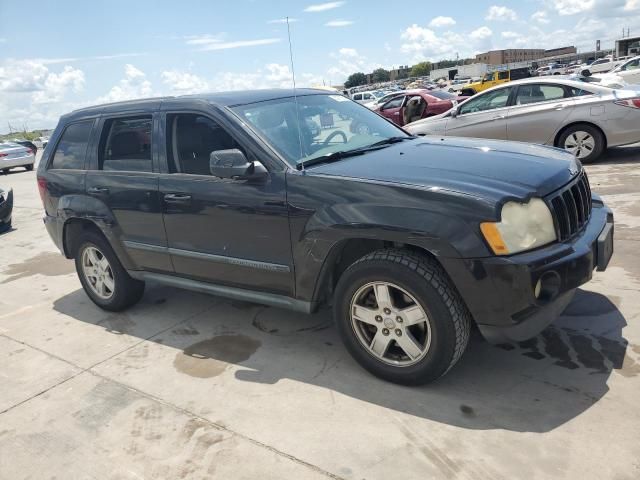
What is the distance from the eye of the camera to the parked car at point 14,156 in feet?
70.3

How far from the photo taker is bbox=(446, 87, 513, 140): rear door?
31.7 feet

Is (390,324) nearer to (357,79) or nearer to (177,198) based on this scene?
(177,198)

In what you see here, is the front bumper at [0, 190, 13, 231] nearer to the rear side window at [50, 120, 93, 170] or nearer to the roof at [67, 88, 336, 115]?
the rear side window at [50, 120, 93, 170]

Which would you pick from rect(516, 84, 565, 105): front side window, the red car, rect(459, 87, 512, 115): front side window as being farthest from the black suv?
the red car

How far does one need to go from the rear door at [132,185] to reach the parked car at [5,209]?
5.70 m

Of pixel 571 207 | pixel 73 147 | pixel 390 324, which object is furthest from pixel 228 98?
pixel 571 207

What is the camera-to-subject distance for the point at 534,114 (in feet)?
30.4

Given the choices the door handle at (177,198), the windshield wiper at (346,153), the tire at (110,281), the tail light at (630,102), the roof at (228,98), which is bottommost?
the tire at (110,281)

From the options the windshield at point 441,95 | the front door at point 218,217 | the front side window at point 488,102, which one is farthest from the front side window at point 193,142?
the windshield at point 441,95

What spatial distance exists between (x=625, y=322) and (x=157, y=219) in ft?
11.1

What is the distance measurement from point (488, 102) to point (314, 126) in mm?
6889

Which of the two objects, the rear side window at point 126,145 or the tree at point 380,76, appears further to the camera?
A: the tree at point 380,76

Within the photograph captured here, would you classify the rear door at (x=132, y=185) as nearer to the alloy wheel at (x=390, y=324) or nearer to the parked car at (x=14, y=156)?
the alloy wheel at (x=390, y=324)

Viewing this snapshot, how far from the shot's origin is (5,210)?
30.3 feet
